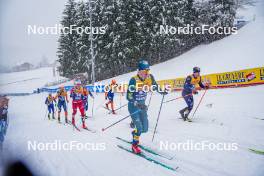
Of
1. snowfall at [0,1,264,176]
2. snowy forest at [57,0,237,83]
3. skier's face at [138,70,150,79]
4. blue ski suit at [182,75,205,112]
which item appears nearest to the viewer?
snowfall at [0,1,264,176]

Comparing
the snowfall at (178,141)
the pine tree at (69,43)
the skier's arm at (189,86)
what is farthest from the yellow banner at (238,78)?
the pine tree at (69,43)

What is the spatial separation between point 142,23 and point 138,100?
28.0 metres

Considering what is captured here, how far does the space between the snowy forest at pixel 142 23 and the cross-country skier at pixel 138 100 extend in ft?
85.3

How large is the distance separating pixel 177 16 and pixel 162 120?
2601 cm

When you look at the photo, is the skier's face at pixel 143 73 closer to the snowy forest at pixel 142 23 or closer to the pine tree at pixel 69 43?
the snowy forest at pixel 142 23

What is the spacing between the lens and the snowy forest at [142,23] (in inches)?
1302

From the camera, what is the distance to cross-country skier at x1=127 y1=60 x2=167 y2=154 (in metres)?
6.77

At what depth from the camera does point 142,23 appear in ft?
110

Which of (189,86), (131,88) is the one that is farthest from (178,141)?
(189,86)

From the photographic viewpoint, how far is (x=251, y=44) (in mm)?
29375

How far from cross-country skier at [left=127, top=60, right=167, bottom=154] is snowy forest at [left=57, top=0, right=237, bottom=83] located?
85.3ft

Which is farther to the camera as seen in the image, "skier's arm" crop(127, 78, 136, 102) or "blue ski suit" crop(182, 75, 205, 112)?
"blue ski suit" crop(182, 75, 205, 112)

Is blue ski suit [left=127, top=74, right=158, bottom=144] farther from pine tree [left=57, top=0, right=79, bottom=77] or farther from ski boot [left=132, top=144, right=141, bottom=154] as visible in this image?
pine tree [left=57, top=0, right=79, bottom=77]

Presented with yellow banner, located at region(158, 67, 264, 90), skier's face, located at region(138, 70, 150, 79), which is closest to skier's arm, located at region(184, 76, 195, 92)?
skier's face, located at region(138, 70, 150, 79)
